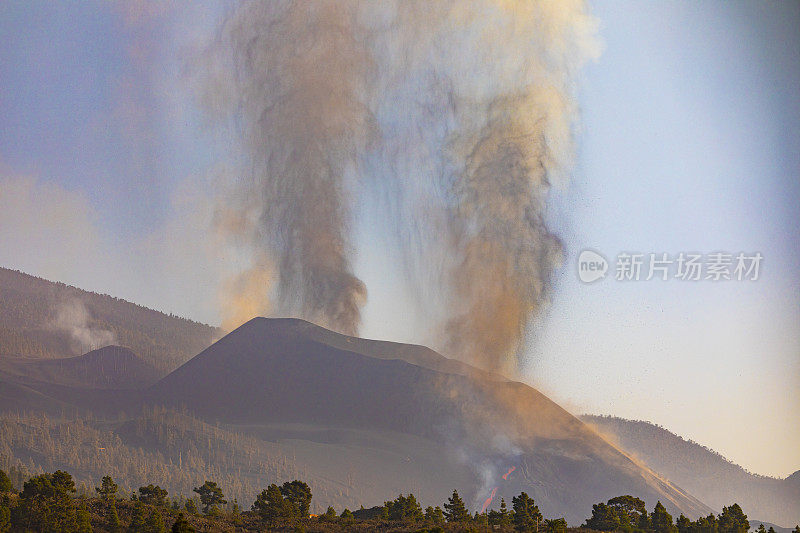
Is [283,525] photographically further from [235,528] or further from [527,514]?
[527,514]

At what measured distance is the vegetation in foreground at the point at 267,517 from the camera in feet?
259

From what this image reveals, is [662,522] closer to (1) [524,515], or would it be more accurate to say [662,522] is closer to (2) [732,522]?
(2) [732,522]

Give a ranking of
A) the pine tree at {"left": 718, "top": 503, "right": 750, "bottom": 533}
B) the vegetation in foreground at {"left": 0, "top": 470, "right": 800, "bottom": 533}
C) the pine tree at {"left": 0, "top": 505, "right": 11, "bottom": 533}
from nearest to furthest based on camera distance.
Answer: the pine tree at {"left": 0, "top": 505, "right": 11, "bottom": 533}, the vegetation in foreground at {"left": 0, "top": 470, "right": 800, "bottom": 533}, the pine tree at {"left": 718, "top": 503, "right": 750, "bottom": 533}

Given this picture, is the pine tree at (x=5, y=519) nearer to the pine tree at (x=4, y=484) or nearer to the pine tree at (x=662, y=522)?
the pine tree at (x=4, y=484)

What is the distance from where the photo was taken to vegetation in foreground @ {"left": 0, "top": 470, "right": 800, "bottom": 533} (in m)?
78.9

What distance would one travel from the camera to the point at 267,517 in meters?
90.6

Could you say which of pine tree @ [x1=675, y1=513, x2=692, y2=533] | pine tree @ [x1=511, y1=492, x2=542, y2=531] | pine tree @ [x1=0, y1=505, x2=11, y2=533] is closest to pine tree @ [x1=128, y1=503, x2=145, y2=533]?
pine tree @ [x1=0, y1=505, x2=11, y2=533]

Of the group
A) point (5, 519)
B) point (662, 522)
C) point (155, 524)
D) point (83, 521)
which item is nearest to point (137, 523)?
point (155, 524)

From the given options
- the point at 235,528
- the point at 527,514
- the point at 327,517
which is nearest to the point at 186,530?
the point at 235,528

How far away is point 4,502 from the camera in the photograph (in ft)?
272

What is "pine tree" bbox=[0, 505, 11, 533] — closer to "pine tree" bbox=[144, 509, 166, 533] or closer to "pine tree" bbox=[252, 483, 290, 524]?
"pine tree" bbox=[144, 509, 166, 533]

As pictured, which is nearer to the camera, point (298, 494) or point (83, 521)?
point (83, 521)

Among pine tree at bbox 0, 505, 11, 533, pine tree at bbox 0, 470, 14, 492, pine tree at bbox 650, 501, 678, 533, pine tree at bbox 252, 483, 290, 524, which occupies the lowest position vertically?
pine tree at bbox 0, 505, 11, 533

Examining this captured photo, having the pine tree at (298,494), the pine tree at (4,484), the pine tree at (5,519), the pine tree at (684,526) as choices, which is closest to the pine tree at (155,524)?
the pine tree at (5,519)
